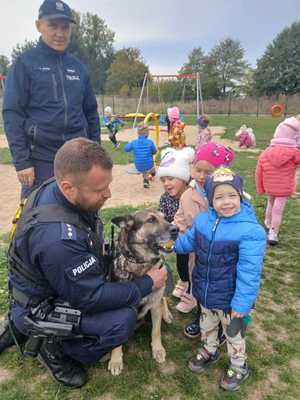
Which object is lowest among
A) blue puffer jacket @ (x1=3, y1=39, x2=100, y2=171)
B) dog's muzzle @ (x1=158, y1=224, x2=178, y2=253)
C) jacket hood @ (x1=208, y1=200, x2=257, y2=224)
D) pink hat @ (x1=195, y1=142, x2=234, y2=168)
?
dog's muzzle @ (x1=158, y1=224, x2=178, y2=253)

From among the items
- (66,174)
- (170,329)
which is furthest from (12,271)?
(170,329)

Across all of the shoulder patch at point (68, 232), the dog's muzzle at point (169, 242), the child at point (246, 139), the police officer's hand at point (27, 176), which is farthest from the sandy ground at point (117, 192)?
the child at point (246, 139)

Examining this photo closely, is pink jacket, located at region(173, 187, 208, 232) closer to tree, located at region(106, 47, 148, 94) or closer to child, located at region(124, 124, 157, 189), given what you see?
child, located at region(124, 124, 157, 189)

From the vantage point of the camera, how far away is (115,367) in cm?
300

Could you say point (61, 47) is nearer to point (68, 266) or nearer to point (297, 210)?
point (68, 266)

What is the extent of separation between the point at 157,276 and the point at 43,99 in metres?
2.30

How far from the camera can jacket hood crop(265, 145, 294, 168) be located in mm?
5387

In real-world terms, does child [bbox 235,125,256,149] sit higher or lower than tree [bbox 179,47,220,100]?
lower

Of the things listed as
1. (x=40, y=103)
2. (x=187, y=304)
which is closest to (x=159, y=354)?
(x=187, y=304)

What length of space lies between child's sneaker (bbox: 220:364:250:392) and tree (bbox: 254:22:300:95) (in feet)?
188

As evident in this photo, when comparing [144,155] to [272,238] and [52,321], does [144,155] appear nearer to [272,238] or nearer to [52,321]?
[272,238]

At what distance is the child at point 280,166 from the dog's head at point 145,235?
313 cm

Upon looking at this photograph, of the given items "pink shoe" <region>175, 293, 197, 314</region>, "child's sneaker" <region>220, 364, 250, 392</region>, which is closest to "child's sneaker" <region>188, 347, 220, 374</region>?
"child's sneaker" <region>220, 364, 250, 392</region>

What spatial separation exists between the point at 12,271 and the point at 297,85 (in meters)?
59.1
